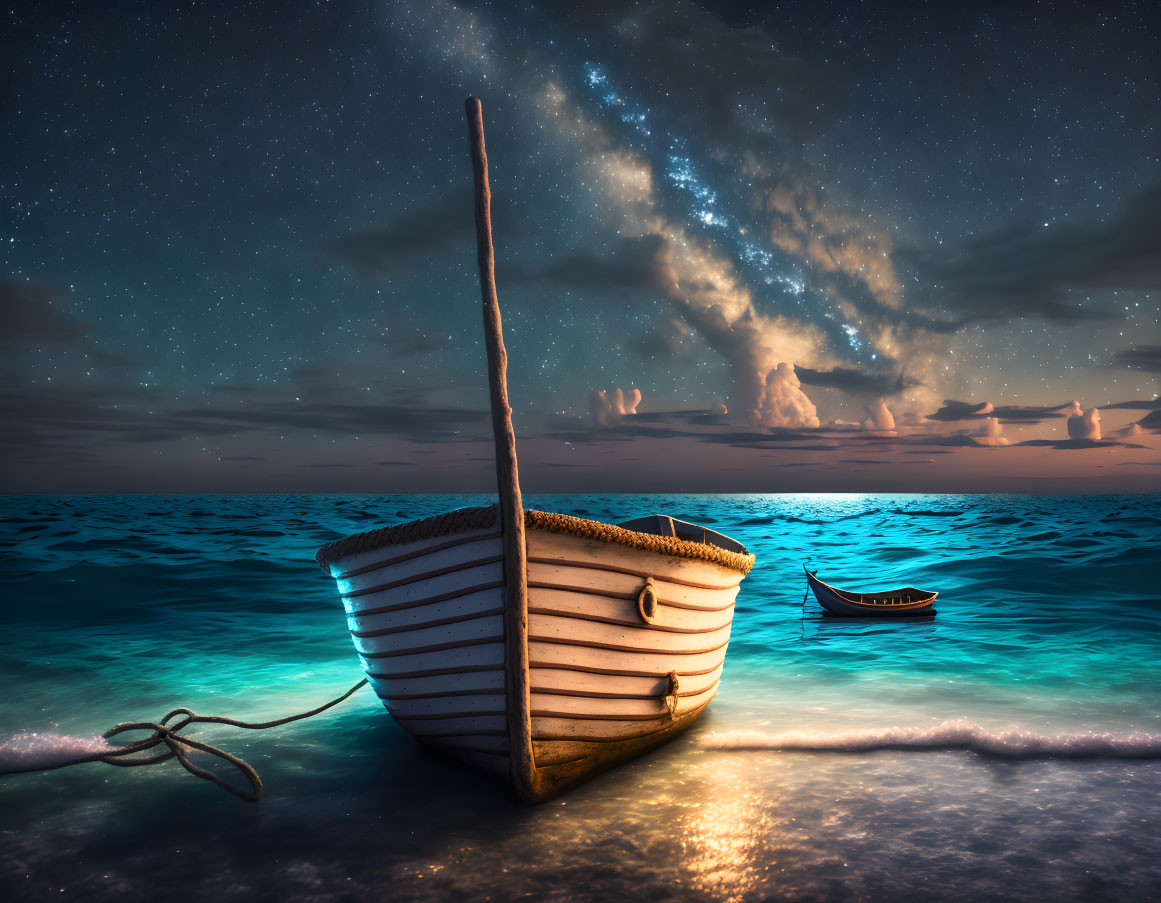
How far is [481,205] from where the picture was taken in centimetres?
388

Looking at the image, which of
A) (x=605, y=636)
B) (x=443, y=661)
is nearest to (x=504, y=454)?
(x=605, y=636)

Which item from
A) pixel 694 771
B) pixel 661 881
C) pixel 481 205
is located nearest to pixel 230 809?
pixel 661 881

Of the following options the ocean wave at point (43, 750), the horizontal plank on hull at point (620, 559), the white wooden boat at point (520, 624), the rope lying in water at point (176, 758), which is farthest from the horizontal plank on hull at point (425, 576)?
the ocean wave at point (43, 750)

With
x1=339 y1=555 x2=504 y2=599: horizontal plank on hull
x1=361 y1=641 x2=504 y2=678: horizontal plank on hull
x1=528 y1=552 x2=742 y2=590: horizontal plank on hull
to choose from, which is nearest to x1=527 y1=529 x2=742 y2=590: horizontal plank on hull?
x1=528 y1=552 x2=742 y2=590: horizontal plank on hull

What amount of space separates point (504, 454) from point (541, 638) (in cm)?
112

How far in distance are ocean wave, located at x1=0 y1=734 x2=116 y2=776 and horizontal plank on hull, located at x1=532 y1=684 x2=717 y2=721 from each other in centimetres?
408

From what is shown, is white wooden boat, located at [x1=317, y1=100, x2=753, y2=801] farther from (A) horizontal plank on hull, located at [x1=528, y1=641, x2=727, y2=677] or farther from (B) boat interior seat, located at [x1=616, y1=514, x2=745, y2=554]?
(B) boat interior seat, located at [x1=616, y1=514, x2=745, y2=554]

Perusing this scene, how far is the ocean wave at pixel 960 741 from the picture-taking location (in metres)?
5.64

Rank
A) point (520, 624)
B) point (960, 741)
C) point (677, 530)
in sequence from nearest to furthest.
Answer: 1. point (520, 624)
2. point (960, 741)
3. point (677, 530)

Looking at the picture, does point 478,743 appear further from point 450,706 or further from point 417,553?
point 417,553

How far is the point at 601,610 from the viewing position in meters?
4.23

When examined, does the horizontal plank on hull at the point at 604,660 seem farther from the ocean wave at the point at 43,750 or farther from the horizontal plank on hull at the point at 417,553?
the ocean wave at the point at 43,750

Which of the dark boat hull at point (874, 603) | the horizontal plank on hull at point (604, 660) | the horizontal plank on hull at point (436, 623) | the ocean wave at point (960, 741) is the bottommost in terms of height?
the dark boat hull at point (874, 603)

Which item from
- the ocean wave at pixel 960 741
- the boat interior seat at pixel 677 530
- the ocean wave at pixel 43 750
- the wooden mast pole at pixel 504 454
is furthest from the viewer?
the boat interior seat at pixel 677 530
